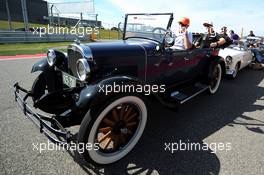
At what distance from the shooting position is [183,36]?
4.05 m

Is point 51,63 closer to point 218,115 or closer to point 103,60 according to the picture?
point 103,60

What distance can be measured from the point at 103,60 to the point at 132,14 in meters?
1.68

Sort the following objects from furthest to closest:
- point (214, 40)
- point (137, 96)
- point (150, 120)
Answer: point (214, 40) < point (150, 120) < point (137, 96)

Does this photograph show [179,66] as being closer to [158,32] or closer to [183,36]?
[183,36]

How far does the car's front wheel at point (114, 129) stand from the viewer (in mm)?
2361

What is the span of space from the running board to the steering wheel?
1.07 metres

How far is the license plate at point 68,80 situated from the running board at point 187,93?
1726mm

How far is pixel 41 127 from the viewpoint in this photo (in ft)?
8.39

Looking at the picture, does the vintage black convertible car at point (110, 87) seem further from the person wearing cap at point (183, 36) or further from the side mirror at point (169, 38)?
the person wearing cap at point (183, 36)

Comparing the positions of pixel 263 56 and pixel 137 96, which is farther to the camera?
pixel 263 56

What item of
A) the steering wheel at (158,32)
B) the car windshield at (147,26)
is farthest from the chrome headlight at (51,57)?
the steering wheel at (158,32)

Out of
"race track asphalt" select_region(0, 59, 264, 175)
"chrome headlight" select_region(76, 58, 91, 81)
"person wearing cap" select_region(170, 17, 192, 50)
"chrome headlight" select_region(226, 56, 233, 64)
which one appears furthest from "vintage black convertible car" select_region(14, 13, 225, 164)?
"chrome headlight" select_region(226, 56, 233, 64)

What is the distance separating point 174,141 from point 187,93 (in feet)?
4.35

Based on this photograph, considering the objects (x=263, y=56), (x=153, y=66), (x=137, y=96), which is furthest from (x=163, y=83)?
(x=263, y=56)
